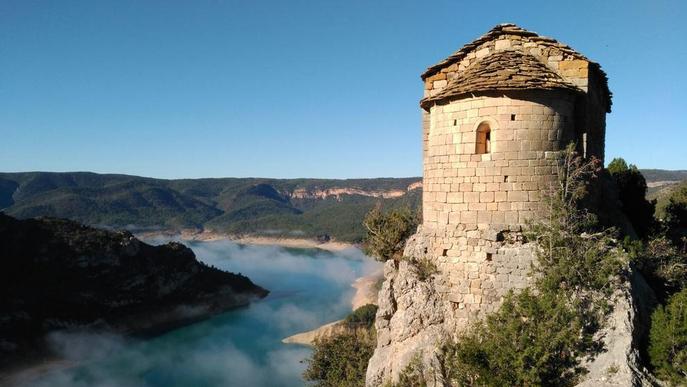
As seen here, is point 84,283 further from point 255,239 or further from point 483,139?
point 255,239

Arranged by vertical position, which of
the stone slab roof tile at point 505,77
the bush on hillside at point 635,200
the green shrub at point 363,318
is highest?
the stone slab roof tile at point 505,77

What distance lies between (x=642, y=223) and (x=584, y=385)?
990 cm

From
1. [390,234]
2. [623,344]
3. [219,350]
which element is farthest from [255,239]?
[623,344]

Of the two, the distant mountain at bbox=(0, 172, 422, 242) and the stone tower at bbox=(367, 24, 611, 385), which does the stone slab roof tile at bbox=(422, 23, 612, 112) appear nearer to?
the stone tower at bbox=(367, 24, 611, 385)

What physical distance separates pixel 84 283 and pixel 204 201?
411ft

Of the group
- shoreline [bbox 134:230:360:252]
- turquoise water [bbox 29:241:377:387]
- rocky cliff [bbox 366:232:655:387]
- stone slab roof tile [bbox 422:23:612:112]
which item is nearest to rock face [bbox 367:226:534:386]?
rocky cliff [bbox 366:232:655:387]

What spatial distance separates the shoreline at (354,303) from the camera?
140 ft

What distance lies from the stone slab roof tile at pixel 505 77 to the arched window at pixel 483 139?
2.19 feet

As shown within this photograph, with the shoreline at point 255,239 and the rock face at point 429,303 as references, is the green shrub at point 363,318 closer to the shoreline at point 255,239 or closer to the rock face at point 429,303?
the rock face at point 429,303

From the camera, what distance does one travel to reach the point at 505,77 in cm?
803

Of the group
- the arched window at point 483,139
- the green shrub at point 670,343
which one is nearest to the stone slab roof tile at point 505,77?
the arched window at point 483,139

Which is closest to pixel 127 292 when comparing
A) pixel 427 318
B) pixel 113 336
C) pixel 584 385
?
pixel 113 336

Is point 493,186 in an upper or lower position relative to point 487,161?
lower

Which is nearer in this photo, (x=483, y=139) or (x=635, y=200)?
(x=483, y=139)
